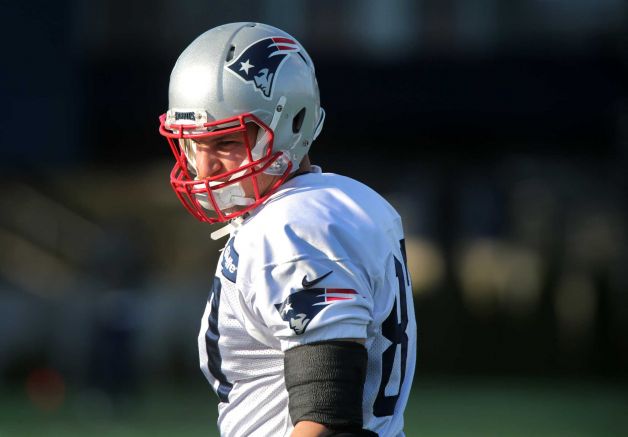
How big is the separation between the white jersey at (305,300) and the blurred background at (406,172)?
328 inches

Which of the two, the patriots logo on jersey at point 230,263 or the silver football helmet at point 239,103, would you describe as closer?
the patriots logo on jersey at point 230,263

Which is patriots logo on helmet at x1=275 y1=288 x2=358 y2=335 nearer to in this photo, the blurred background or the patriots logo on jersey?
the patriots logo on jersey

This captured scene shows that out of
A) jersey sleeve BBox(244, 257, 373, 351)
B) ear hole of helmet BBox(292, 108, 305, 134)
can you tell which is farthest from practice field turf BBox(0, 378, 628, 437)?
jersey sleeve BBox(244, 257, 373, 351)

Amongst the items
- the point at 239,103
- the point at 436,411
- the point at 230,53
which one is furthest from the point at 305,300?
the point at 436,411

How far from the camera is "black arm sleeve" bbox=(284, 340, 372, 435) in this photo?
2.27m

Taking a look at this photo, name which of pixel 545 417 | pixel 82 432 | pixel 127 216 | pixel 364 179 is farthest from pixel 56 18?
pixel 545 417

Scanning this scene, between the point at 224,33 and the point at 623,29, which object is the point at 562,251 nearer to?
the point at 623,29

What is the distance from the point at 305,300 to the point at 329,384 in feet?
0.55

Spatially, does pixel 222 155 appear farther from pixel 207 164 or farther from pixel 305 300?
pixel 305 300

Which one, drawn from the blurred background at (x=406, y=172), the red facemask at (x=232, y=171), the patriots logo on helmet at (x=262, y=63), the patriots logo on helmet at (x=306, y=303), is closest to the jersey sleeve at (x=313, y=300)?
the patriots logo on helmet at (x=306, y=303)

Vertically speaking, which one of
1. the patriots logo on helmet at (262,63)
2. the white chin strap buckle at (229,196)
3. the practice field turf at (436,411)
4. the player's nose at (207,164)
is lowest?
the practice field turf at (436,411)

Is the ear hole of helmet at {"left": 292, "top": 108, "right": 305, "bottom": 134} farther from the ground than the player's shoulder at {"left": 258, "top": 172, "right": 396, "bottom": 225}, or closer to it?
farther from the ground

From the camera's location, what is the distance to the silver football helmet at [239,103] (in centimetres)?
265

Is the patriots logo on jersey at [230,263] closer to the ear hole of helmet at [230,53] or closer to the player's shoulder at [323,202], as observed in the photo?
the player's shoulder at [323,202]
